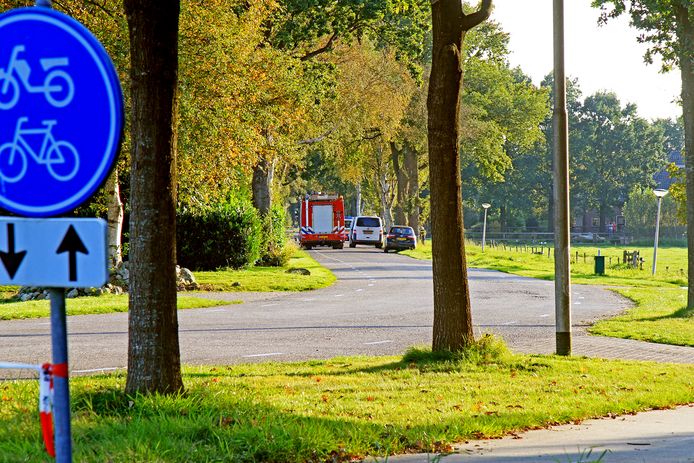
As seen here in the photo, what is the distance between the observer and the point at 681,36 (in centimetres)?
2473

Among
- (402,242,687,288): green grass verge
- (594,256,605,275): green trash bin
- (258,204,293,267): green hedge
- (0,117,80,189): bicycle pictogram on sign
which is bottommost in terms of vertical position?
(402,242,687,288): green grass verge

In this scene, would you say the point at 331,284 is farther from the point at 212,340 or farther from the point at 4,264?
the point at 4,264

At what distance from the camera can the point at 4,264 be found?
3625mm

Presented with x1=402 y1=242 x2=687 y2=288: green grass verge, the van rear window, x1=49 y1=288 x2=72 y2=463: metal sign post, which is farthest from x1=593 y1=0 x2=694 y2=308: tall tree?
the van rear window

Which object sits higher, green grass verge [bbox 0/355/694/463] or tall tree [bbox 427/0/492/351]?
tall tree [bbox 427/0/492/351]

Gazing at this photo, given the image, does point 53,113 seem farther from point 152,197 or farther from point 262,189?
point 262,189

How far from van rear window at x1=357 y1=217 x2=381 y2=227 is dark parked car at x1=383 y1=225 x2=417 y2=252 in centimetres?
724

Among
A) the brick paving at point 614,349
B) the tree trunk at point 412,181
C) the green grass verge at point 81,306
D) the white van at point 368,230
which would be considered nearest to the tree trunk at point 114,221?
the green grass verge at point 81,306

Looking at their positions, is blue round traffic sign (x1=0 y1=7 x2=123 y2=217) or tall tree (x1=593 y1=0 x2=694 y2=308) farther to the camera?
tall tree (x1=593 y1=0 x2=694 y2=308)

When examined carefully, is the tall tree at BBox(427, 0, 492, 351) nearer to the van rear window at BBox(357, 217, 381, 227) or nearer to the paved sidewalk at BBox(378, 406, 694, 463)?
the paved sidewalk at BBox(378, 406, 694, 463)

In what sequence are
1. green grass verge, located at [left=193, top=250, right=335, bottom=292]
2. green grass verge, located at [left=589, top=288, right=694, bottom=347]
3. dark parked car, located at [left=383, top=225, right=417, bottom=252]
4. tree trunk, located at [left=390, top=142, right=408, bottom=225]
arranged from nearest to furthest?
green grass verge, located at [left=589, top=288, right=694, bottom=347], green grass verge, located at [left=193, top=250, right=335, bottom=292], dark parked car, located at [left=383, top=225, right=417, bottom=252], tree trunk, located at [left=390, top=142, right=408, bottom=225]

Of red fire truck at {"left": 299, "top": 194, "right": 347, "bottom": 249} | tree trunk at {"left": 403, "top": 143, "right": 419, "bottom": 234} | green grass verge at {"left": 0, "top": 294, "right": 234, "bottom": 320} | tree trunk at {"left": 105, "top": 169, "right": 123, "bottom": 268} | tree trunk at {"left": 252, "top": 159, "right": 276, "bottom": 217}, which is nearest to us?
green grass verge at {"left": 0, "top": 294, "right": 234, "bottom": 320}

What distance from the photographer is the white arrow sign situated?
3529 millimetres

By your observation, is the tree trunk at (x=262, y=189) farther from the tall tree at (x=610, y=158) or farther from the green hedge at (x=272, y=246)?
the tall tree at (x=610, y=158)
